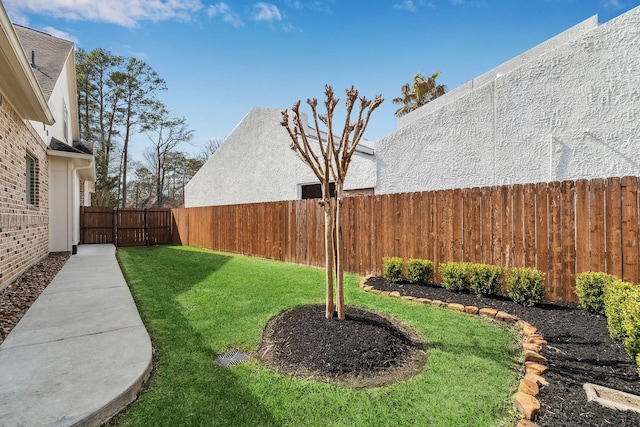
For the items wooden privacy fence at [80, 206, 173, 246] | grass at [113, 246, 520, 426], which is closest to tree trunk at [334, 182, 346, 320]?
grass at [113, 246, 520, 426]

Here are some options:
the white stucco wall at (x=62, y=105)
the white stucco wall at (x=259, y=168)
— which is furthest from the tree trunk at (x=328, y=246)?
the white stucco wall at (x=62, y=105)

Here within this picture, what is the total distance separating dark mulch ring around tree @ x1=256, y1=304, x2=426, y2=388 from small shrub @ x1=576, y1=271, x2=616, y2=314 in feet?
8.34

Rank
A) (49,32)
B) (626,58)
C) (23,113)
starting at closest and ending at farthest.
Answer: (626,58) < (23,113) < (49,32)

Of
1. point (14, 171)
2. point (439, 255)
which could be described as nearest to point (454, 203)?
point (439, 255)

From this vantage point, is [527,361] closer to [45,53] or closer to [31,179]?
[31,179]

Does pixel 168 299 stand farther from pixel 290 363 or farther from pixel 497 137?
pixel 497 137

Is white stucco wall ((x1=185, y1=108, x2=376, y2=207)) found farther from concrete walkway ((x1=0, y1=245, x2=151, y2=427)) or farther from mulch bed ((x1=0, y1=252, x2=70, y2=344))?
mulch bed ((x1=0, y1=252, x2=70, y2=344))

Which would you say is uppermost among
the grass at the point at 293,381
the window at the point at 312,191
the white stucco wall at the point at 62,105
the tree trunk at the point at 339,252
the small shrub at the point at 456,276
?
the white stucco wall at the point at 62,105

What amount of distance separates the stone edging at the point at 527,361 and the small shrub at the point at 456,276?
657 mm

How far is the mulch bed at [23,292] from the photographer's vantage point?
373 centimetres

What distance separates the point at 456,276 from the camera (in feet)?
16.9

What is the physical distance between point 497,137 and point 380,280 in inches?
154

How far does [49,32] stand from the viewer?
11625 mm

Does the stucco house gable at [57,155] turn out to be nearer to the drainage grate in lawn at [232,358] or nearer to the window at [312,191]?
the window at [312,191]
